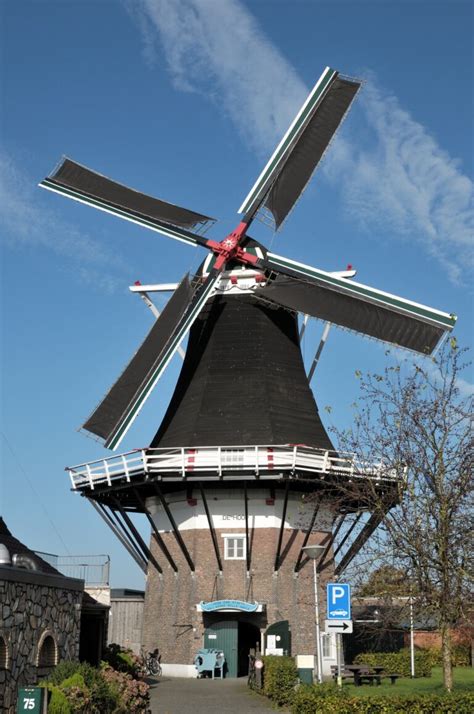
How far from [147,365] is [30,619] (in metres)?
14.1

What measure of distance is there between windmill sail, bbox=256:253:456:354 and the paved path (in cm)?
1210

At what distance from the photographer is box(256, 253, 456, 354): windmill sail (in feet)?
87.7

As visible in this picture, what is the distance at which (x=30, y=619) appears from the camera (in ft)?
43.3

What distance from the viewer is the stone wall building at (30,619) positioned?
12.1m

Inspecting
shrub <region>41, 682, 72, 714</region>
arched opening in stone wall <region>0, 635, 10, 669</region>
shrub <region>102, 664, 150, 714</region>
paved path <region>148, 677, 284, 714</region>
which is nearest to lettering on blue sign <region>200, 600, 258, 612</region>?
paved path <region>148, 677, 284, 714</region>

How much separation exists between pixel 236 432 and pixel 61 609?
12080 mm

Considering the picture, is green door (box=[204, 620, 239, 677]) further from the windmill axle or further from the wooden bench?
the windmill axle

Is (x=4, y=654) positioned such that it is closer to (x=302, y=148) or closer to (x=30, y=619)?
(x=30, y=619)

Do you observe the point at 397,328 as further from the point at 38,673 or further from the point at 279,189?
the point at 38,673

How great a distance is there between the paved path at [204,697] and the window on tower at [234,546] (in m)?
Result: 3.74

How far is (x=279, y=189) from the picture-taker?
2998 centimetres

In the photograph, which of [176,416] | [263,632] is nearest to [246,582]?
[263,632]

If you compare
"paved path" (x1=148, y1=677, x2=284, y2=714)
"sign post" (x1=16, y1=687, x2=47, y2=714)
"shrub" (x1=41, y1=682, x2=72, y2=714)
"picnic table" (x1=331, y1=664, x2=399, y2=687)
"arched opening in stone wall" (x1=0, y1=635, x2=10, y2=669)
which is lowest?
"paved path" (x1=148, y1=677, x2=284, y2=714)

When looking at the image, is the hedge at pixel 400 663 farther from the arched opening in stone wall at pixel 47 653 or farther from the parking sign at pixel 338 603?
the arched opening in stone wall at pixel 47 653
